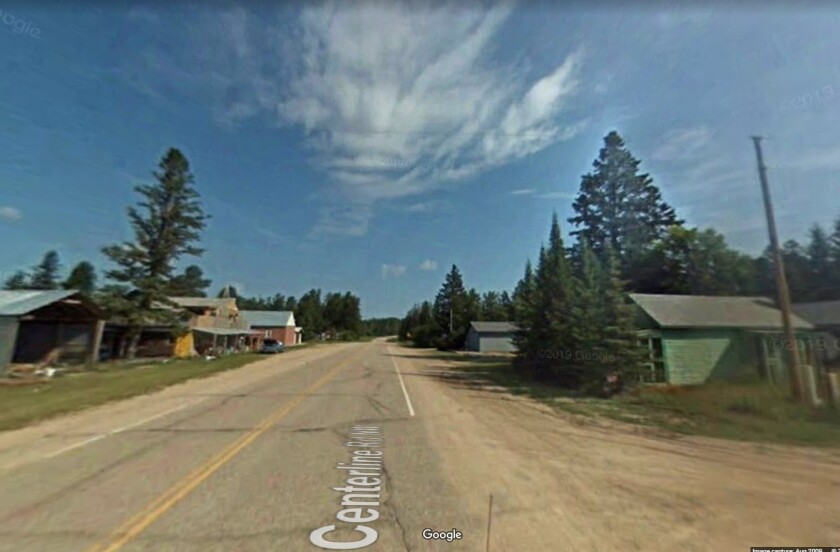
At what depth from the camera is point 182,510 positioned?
4531 millimetres

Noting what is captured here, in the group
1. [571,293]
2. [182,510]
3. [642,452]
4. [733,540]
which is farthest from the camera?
[571,293]

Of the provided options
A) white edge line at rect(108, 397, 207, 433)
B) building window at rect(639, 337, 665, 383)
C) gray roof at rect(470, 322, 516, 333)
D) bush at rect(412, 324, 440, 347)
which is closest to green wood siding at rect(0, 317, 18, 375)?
white edge line at rect(108, 397, 207, 433)

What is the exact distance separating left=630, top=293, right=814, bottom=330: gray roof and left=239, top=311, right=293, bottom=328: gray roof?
6187cm

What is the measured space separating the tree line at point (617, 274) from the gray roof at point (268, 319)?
1196 inches

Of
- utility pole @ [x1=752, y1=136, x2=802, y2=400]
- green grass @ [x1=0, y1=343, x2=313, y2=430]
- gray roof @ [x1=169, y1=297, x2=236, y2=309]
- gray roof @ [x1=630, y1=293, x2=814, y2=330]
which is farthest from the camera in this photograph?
gray roof @ [x1=169, y1=297, x2=236, y2=309]

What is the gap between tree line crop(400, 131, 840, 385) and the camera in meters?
16.6

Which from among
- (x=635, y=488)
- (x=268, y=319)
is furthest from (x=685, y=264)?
(x=268, y=319)

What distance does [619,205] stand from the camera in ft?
137

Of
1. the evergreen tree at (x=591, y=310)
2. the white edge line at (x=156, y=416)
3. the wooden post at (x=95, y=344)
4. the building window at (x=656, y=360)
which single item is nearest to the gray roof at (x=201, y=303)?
the wooden post at (x=95, y=344)

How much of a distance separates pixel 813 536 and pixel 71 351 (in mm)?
36546

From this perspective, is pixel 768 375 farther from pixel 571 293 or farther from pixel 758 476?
pixel 758 476

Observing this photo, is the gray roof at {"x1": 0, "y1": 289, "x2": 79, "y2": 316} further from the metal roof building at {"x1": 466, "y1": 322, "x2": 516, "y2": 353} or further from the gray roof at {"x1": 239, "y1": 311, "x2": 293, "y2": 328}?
the gray roof at {"x1": 239, "y1": 311, "x2": 293, "y2": 328}

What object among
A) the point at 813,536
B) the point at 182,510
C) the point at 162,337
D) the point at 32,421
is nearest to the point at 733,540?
the point at 813,536

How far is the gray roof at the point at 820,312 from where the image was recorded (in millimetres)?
24450
